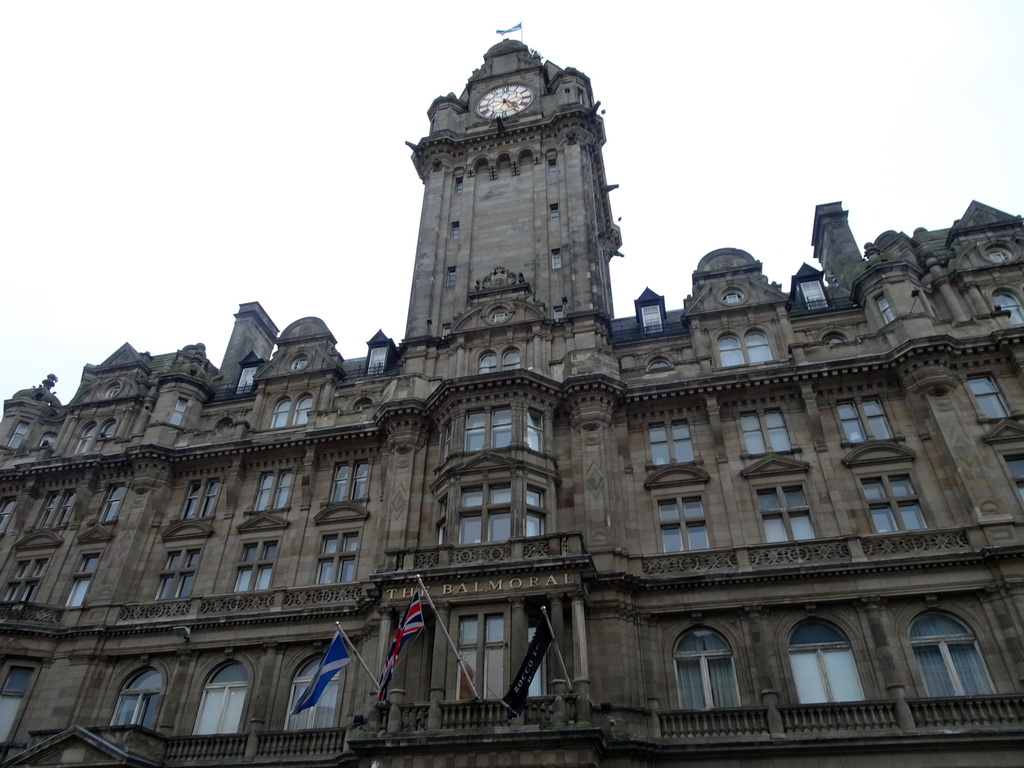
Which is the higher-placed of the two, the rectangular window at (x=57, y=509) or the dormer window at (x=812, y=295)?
the dormer window at (x=812, y=295)

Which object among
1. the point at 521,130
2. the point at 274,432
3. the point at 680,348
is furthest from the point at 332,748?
the point at 521,130

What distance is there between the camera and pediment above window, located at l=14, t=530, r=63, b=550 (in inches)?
1284

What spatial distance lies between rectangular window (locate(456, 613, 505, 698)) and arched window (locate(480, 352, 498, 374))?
11.8 meters

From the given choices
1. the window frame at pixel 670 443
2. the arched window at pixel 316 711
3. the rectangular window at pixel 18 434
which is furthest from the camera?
the rectangular window at pixel 18 434

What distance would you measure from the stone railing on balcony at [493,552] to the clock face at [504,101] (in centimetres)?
3078

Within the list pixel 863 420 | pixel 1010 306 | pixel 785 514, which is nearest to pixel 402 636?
pixel 785 514

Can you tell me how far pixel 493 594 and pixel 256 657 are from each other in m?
9.62

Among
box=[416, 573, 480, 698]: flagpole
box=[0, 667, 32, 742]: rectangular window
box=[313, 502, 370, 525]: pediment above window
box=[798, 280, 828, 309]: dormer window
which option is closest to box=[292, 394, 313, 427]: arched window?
box=[313, 502, 370, 525]: pediment above window

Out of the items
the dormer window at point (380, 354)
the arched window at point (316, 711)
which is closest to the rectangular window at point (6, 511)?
the dormer window at point (380, 354)

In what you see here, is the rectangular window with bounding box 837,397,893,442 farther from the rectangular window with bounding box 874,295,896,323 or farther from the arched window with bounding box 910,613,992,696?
the arched window with bounding box 910,613,992,696

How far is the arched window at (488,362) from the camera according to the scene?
33.2m

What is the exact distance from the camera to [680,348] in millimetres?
33281

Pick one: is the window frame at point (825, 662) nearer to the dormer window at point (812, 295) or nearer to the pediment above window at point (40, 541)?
the dormer window at point (812, 295)

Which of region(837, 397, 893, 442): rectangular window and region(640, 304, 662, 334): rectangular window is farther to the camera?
region(640, 304, 662, 334): rectangular window
